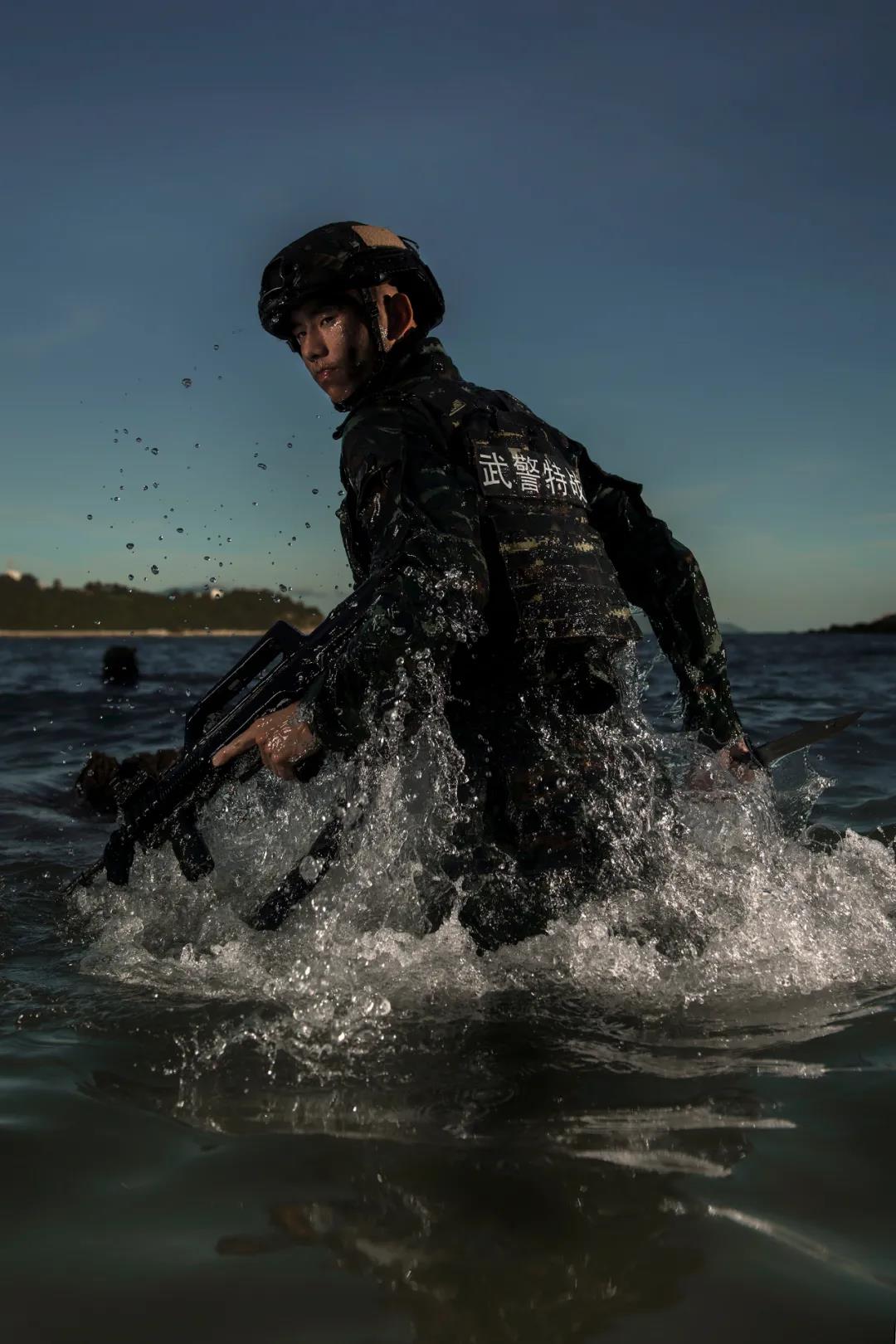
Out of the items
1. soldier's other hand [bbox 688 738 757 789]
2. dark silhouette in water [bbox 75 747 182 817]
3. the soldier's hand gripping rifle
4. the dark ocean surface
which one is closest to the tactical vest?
the soldier's hand gripping rifle

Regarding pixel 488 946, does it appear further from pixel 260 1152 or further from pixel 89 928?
pixel 89 928

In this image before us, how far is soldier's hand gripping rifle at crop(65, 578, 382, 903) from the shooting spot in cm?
360

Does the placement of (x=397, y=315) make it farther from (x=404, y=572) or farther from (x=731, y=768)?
(x=731, y=768)

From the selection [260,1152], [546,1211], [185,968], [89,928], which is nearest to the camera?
[546,1211]

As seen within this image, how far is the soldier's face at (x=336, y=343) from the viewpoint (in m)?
3.62

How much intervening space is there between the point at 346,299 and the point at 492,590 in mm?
1074

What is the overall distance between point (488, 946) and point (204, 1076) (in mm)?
1021

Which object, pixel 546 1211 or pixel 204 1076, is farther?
pixel 204 1076

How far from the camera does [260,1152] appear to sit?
7.67 feet

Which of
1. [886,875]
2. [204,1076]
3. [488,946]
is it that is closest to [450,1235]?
[204,1076]

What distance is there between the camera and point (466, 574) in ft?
10.1

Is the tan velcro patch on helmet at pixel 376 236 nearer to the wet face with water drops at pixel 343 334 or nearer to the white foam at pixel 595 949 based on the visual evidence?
the wet face with water drops at pixel 343 334

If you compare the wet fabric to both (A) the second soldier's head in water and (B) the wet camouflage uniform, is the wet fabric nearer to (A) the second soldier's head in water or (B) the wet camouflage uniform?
(B) the wet camouflage uniform

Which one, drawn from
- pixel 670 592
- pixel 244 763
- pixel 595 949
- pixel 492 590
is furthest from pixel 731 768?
pixel 244 763
